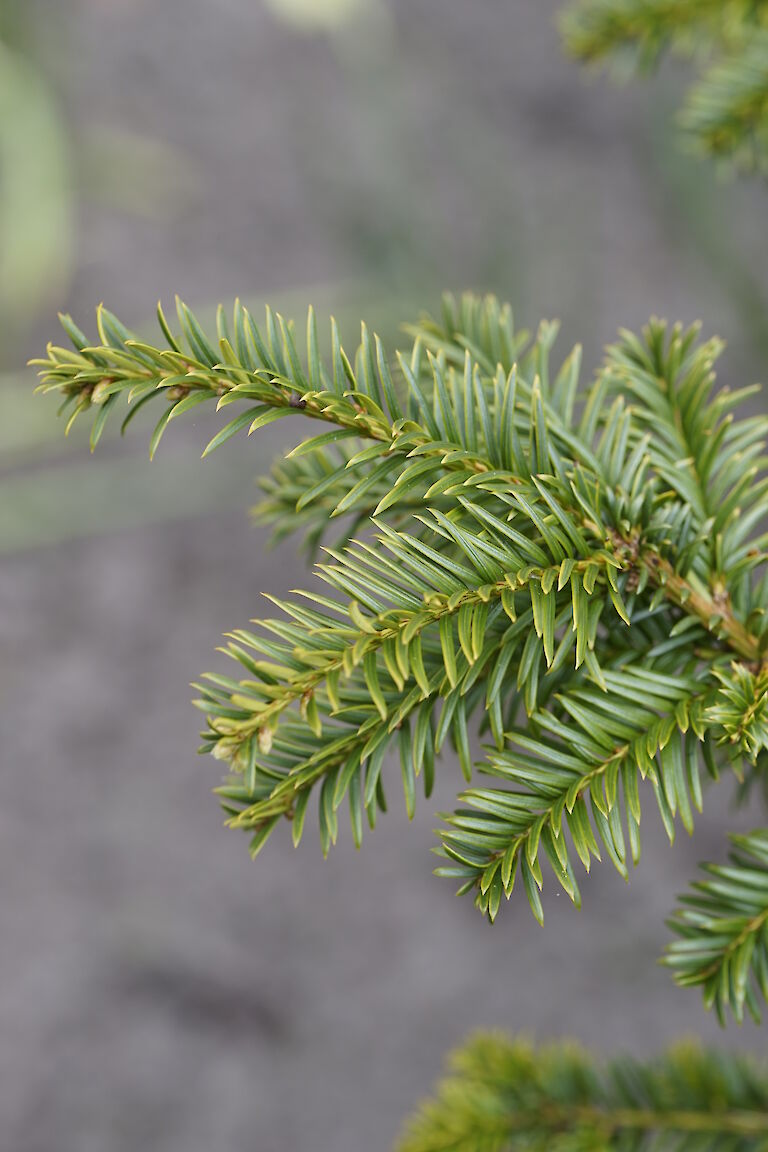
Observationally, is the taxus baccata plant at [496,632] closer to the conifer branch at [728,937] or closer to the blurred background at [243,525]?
the conifer branch at [728,937]

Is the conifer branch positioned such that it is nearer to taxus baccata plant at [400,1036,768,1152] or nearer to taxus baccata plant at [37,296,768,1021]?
taxus baccata plant at [37,296,768,1021]

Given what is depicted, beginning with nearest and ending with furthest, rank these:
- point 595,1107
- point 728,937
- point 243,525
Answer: point 728,937
point 595,1107
point 243,525

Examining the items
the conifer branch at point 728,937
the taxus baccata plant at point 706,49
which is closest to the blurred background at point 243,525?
the taxus baccata plant at point 706,49

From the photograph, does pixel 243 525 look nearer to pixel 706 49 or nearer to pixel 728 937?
pixel 706 49

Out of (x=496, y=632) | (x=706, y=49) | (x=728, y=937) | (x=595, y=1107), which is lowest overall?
(x=595, y=1107)

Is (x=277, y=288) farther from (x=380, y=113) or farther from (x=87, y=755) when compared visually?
(x=87, y=755)

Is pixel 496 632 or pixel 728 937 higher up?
pixel 496 632

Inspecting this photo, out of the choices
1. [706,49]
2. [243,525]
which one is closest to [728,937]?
[706,49]
